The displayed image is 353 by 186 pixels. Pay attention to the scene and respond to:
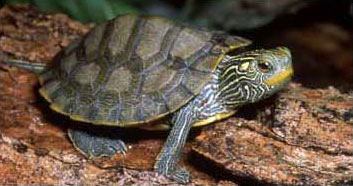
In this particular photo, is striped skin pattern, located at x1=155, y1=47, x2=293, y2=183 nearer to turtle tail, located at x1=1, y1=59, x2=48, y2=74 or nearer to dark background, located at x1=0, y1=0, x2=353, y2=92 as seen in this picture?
turtle tail, located at x1=1, y1=59, x2=48, y2=74

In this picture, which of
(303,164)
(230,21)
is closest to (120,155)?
(303,164)

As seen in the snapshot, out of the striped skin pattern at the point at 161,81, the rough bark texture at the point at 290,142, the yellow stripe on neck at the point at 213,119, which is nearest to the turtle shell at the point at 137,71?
the striped skin pattern at the point at 161,81

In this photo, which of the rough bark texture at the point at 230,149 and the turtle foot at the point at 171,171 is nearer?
the rough bark texture at the point at 230,149

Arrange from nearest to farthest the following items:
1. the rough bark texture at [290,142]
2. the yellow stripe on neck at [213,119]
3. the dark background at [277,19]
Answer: the rough bark texture at [290,142], the yellow stripe on neck at [213,119], the dark background at [277,19]

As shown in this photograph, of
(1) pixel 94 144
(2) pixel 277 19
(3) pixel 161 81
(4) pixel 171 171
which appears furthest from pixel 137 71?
(2) pixel 277 19

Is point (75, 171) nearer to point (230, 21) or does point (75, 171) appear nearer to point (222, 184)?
point (222, 184)

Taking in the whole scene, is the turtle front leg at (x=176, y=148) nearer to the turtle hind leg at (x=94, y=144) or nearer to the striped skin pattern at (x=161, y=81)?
the striped skin pattern at (x=161, y=81)
